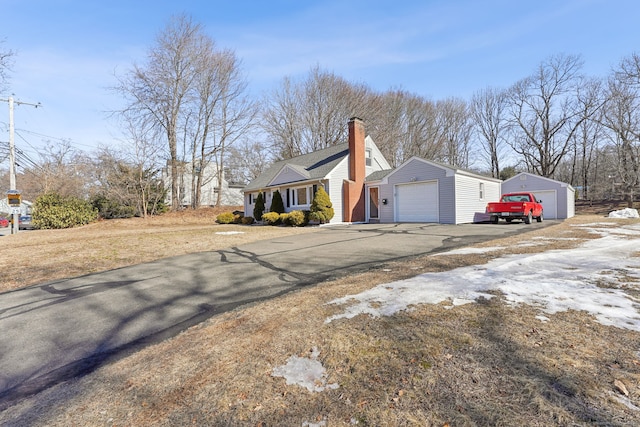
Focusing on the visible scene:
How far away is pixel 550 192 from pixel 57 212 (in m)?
33.4

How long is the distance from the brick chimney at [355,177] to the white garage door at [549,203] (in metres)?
14.0

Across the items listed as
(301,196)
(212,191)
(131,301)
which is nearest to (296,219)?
(301,196)

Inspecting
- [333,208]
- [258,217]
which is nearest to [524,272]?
[333,208]

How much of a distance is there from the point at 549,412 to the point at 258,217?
21.0m

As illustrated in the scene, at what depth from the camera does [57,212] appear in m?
18.1

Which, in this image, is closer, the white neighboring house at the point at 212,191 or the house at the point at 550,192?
the house at the point at 550,192

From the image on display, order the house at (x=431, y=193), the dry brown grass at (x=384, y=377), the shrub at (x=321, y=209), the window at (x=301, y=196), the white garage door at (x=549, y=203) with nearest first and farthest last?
the dry brown grass at (x=384, y=377) < the house at (x=431, y=193) < the shrub at (x=321, y=209) < the window at (x=301, y=196) < the white garage door at (x=549, y=203)

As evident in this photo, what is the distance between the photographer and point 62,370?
8.86 feet

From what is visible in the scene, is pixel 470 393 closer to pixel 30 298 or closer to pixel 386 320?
pixel 386 320

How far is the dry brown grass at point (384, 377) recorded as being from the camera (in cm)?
176

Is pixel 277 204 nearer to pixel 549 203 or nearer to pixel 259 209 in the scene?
pixel 259 209

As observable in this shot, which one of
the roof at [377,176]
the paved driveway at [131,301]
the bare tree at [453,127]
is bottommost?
the paved driveway at [131,301]

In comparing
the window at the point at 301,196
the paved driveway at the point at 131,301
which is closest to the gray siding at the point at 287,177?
the window at the point at 301,196

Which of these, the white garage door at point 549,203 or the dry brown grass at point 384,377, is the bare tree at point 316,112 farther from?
the dry brown grass at point 384,377
